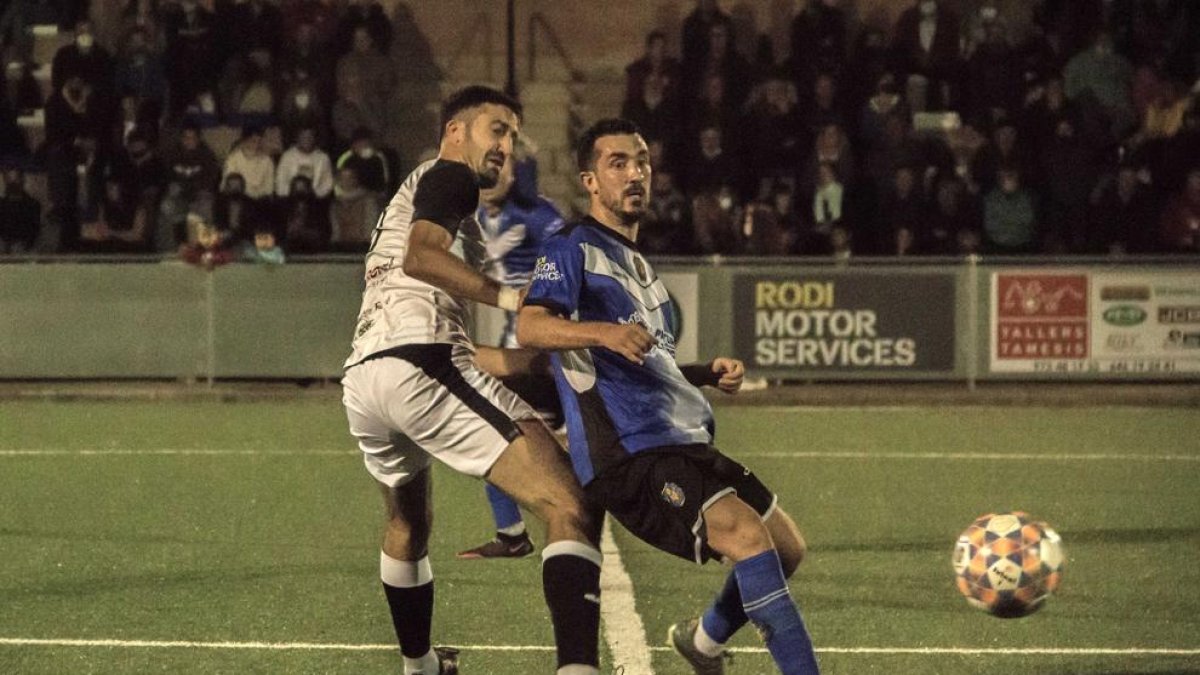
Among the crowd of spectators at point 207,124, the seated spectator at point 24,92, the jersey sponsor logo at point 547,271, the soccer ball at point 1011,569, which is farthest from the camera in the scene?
the seated spectator at point 24,92

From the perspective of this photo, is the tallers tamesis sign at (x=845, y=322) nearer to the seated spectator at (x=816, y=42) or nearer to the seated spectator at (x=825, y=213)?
the seated spectator at (x=825, y=213)

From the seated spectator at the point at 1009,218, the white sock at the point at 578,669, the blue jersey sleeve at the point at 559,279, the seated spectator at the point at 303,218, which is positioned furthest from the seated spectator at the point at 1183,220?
the white sock at the point at 578,669

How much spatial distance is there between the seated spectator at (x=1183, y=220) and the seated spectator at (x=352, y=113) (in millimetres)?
7842

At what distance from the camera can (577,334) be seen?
582 cm

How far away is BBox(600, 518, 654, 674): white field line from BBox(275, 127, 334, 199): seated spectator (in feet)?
36.6

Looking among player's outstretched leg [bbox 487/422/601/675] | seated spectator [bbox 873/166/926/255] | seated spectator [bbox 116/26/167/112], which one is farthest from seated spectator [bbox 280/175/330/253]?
player's outstretched leg [bbox 487/422/601/675]

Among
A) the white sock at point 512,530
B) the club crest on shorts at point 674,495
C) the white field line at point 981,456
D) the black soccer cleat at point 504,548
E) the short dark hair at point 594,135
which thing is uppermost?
the short dark hair at point 594,135

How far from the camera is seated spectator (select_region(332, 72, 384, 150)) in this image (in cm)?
2097

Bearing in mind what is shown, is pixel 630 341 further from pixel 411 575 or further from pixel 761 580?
pixel 411 575

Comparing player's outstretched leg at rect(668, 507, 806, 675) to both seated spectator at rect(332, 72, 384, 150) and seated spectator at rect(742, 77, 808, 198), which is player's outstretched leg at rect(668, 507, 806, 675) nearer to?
seated spectator at rect(742, 77, 808, 198)

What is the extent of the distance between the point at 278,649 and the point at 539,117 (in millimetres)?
15398

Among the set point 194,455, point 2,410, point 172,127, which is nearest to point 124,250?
point 172,127

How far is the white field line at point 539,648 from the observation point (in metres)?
7.38

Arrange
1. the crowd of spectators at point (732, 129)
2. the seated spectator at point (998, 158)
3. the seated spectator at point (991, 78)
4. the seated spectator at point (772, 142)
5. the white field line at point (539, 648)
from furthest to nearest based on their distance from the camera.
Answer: the seated spectator at point (991, 78), the seated spectator at point (772, 142), the seated spectator at point (998, 158), the crowd of spectators at point (732, 129), the white field line at point (539, 648)
